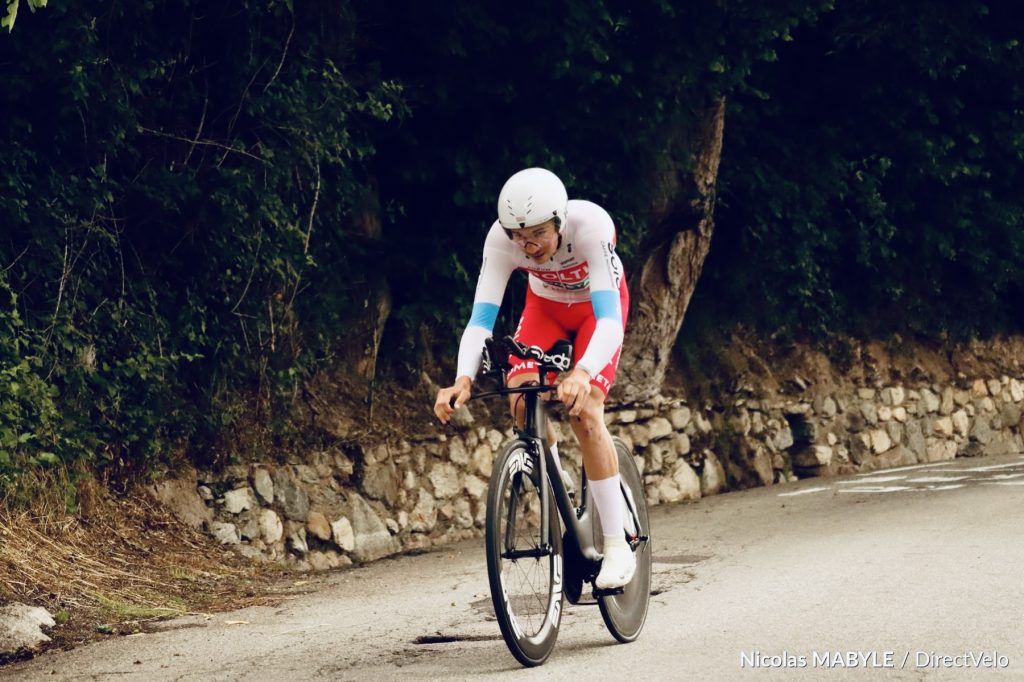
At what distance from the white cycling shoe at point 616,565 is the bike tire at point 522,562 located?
0.20 m

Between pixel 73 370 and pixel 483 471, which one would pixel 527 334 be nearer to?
pixel 73 370

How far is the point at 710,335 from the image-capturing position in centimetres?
1627

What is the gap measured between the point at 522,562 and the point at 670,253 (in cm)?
929

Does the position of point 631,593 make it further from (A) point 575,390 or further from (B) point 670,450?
(B) point 670,450

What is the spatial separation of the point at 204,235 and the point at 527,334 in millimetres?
4534

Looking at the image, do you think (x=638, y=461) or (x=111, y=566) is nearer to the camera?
(x=111, y=566)

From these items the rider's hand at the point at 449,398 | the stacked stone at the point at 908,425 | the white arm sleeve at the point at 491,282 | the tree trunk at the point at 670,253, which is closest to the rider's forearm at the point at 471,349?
the white arm sleeve at the point at 491,282

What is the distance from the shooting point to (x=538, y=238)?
5.86 meters

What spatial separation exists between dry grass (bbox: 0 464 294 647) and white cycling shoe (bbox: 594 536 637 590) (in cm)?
281

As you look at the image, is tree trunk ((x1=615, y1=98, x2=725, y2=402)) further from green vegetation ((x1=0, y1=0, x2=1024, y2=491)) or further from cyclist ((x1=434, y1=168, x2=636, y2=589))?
cyclist ((x1=434, y1=168, x2=636, y2=589))

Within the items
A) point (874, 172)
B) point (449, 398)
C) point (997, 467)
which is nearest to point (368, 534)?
point (449, 398)

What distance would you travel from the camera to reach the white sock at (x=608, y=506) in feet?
20.2

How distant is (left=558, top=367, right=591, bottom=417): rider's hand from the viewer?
5512 millimetres

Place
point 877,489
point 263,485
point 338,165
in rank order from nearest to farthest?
point 263,485
point 338,165
point 877,489
